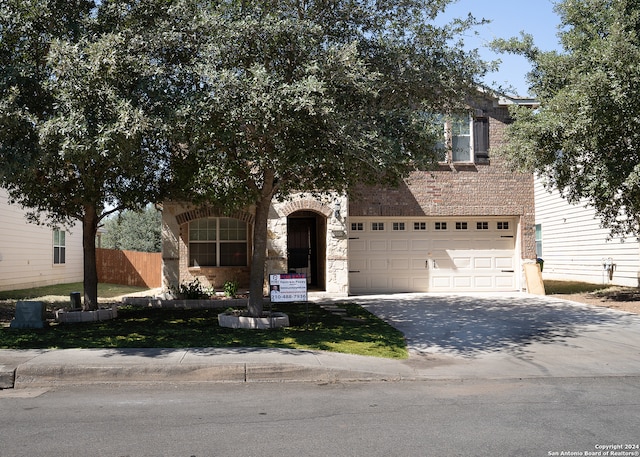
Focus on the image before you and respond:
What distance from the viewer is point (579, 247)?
75.0ft

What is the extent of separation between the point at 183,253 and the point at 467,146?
29.7 feet

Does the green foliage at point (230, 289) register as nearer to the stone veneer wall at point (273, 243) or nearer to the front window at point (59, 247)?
the stone veneer wall at point (273, 243)

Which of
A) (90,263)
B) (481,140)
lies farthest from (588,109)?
(90,263)

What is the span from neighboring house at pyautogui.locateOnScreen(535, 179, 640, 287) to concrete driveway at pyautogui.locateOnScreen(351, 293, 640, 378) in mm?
5330

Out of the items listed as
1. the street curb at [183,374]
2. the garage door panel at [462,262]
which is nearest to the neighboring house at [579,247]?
the garage door panel at [462,262]

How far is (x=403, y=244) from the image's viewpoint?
18234 mm

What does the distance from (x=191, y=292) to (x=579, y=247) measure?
15.3 meters

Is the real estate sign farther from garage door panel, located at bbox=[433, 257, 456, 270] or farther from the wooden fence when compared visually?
the wooden fence

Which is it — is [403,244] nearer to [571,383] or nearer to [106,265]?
[571,383]

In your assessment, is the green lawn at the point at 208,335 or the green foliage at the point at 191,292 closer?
the green lawn at the point at 208,335

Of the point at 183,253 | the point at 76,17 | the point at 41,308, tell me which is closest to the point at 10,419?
the point at 41,308

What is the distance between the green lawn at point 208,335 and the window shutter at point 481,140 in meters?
7.28

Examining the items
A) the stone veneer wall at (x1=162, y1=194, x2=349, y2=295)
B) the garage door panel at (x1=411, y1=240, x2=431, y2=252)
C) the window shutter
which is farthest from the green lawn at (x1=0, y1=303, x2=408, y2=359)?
the window shutter

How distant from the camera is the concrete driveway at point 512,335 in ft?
28.3
